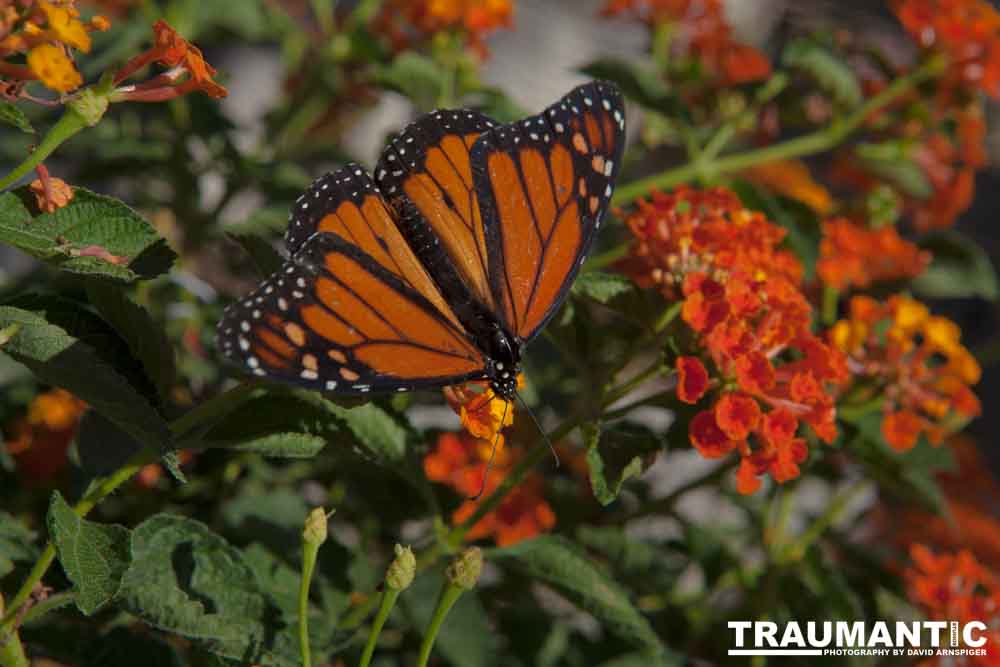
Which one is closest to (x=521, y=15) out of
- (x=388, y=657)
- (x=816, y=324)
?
(x=816, y=324)

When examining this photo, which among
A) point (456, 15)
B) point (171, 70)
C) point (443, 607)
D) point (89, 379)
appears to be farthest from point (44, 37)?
point (456, 15)

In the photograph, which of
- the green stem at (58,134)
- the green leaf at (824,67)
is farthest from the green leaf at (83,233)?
the green leaf at (824,67)

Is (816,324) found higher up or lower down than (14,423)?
higher up

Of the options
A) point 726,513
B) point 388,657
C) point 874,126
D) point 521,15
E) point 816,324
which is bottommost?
point 388,657

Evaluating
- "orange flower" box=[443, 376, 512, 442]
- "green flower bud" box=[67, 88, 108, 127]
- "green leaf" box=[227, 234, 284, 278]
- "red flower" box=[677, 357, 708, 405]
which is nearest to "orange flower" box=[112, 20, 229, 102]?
"green flower bud" box=[67, 88, 108, 127]

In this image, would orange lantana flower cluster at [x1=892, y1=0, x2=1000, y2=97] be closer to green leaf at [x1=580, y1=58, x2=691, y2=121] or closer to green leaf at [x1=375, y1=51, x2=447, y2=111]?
green leaf at [x1=580, y1=58, x2=691, y2=121]

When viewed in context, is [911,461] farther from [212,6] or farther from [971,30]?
[212,6]

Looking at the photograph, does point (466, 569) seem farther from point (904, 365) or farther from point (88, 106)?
point (904, 365)
